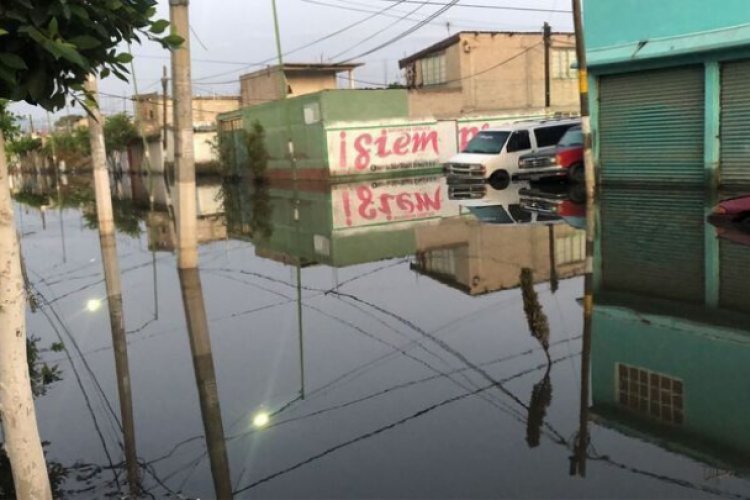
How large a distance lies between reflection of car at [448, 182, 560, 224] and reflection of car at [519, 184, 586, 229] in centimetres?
23

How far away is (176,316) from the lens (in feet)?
29.8

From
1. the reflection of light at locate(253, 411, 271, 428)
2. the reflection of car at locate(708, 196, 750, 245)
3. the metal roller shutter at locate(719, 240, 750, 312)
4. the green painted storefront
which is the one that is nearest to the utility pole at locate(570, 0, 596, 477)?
the metal roller shutter at locate(719, 240, 750, 312)

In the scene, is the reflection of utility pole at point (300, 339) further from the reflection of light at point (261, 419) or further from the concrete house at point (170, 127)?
the concrete house at point (170, 127)

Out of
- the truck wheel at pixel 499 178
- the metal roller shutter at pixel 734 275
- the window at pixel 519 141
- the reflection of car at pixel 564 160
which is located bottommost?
the metal roller shutter at pixel 734 275

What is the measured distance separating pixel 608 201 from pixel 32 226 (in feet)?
54.6

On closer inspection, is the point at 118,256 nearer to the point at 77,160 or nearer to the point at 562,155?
the point at 562,155

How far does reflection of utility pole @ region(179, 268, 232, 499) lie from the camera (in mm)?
4602

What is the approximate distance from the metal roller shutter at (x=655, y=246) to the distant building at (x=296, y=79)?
36.1 m

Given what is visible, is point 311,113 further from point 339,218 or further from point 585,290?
point 585,290

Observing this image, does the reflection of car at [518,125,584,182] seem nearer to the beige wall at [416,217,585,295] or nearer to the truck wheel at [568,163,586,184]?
the truck wheel at [568,163,586,184]

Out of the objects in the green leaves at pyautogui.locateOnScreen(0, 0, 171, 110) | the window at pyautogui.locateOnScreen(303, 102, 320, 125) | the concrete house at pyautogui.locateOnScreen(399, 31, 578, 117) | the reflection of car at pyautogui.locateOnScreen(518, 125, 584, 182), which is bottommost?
the reflection of car at pyautogui.locateOnScreen(518, 125, 584, 182)

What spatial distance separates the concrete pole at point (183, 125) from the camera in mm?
9555

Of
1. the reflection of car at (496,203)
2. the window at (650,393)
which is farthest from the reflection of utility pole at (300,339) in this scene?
the reflection of car at (496,203)

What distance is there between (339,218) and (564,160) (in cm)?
813
